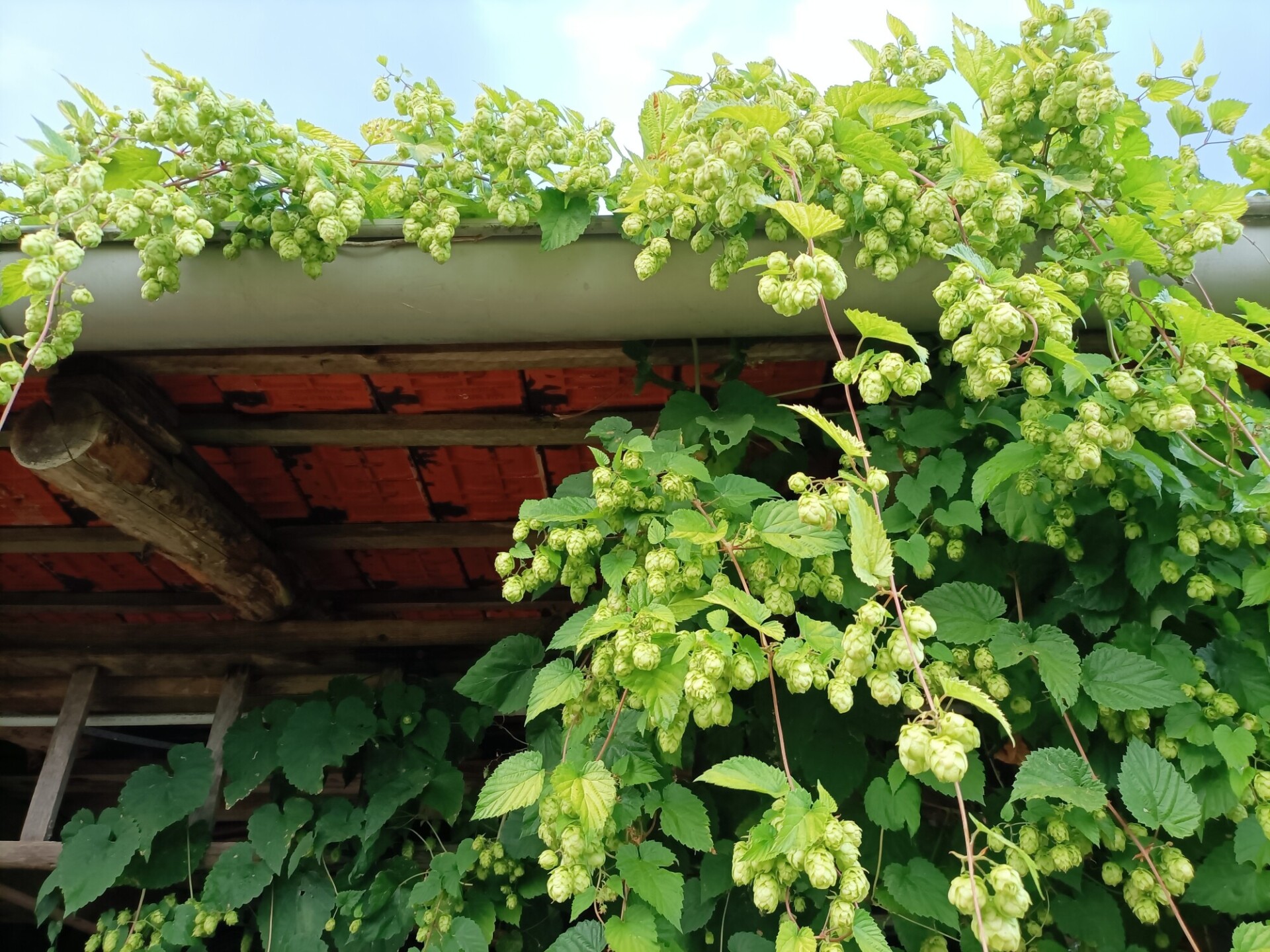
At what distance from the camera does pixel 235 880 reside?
183 centimetres

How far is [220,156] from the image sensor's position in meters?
1.17

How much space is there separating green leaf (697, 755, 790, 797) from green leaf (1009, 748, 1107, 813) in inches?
13.0

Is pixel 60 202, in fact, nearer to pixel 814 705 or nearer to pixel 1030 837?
pixel 814 705

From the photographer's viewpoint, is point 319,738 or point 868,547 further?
point 319,738

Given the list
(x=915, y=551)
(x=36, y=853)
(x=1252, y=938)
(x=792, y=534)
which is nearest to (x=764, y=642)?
(x=792, y=534)

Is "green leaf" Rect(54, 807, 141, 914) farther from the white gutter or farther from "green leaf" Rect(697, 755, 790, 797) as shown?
"green leaf" Rect(697, 755, 790, 797)

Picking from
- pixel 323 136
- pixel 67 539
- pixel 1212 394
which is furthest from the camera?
pixel 67 539

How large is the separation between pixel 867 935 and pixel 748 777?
197 mm

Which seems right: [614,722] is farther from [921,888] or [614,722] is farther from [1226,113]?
[1226,113]

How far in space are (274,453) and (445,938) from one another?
112 cm

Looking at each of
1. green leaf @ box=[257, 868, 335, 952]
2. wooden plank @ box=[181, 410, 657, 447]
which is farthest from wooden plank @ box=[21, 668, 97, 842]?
wooden plank @ box=[181, 410, 657, 447]

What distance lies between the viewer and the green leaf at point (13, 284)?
1106mm

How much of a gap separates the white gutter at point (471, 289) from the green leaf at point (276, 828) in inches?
47.4

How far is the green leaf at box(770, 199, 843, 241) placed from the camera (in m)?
0.92
